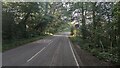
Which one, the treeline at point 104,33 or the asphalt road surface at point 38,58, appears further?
the treeline at point 104,33

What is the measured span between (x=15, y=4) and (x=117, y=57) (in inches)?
991

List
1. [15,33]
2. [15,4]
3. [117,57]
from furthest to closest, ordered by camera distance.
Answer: [15,4]
[15,33]
[117,57]

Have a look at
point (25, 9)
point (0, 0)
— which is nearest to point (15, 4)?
point (25, 9)

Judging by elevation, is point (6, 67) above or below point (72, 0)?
below

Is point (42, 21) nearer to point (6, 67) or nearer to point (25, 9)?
point (25, 9)

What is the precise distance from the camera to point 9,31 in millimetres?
29219

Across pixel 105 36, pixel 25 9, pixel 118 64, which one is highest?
pixel 25 9

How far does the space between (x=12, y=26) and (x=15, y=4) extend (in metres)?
7.48

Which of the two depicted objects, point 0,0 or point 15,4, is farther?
point 15,4

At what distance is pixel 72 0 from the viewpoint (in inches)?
1529

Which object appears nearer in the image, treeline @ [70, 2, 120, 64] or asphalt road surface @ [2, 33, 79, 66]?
asphalt road surface @ [2, 33, 79, 66]

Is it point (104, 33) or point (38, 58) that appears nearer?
point (38, 58)

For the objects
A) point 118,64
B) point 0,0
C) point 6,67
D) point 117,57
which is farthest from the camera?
point 0,0

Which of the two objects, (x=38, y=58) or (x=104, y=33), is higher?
(x=104, y=33)
